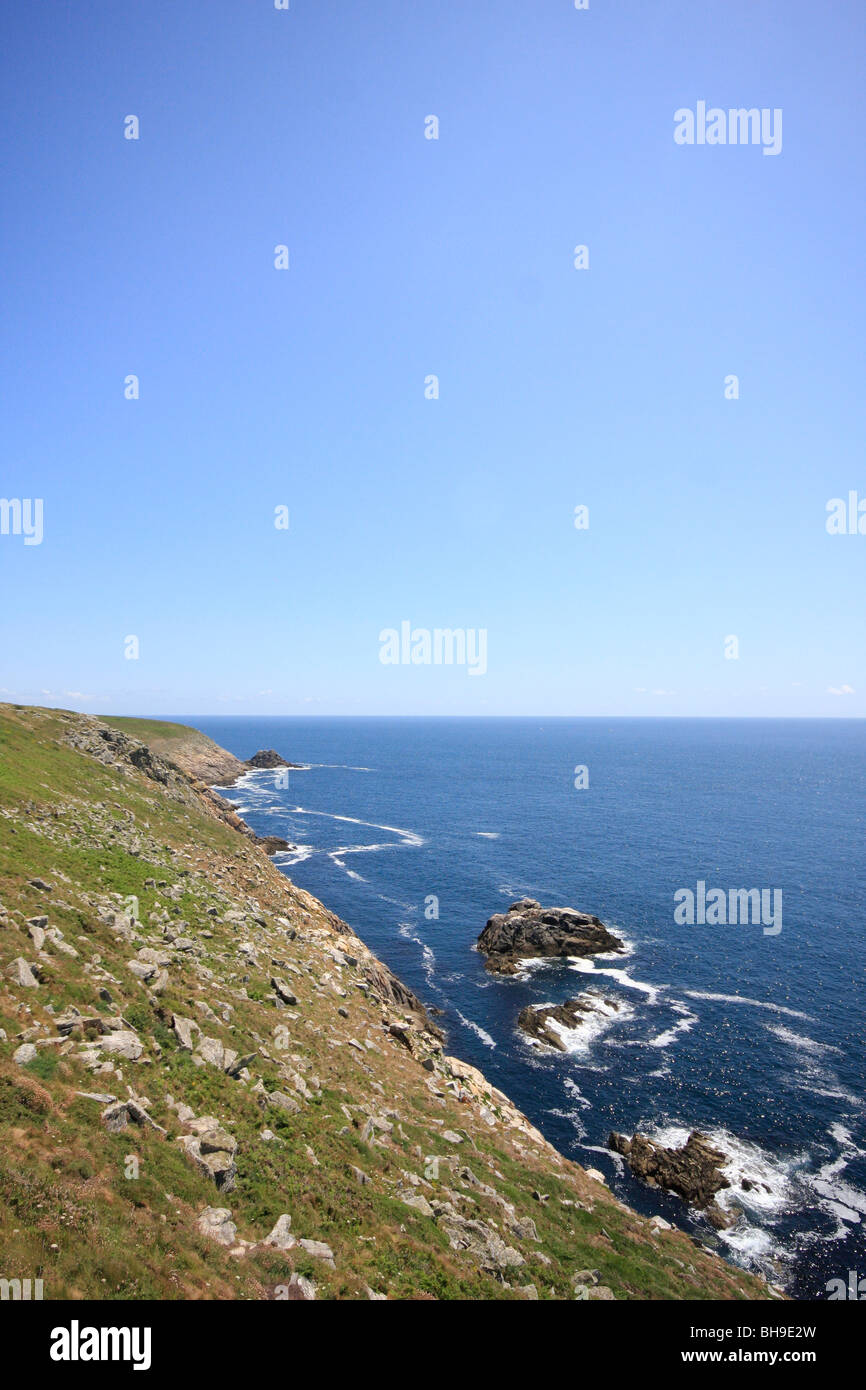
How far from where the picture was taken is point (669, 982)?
60594mm

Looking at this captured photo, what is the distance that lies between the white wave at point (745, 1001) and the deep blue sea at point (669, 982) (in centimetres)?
20

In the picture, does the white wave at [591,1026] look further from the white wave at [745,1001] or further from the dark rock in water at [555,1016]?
the white wave at [745,1001]

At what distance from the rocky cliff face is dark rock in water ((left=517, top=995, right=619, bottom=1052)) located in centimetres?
1474

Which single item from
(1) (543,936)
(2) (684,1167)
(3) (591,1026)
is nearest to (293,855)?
(1) (543,936)

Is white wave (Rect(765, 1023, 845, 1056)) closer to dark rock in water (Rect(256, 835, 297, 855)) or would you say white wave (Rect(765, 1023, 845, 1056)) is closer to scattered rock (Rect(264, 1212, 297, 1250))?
scattered rock (Rect(264, 1212, 297, 1250))

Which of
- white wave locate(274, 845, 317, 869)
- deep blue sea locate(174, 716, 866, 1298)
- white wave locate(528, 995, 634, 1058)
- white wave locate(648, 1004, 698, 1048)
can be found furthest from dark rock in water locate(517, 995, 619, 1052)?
white wave locate(274, 845, 317, 869)

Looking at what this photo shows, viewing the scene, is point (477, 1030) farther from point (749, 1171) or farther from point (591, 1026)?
point (749, 1171)

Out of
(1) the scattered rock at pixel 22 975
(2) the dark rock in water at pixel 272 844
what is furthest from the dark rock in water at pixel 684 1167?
(2) the dark rock in water at pixel 272 844

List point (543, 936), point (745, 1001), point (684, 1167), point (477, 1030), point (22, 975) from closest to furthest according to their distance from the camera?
point (22, 975)
point (684, 1167)
point (477, 1030)
point (745, 1001)
point (543, 936)

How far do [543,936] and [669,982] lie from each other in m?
13.9

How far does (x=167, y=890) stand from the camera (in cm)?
3672
